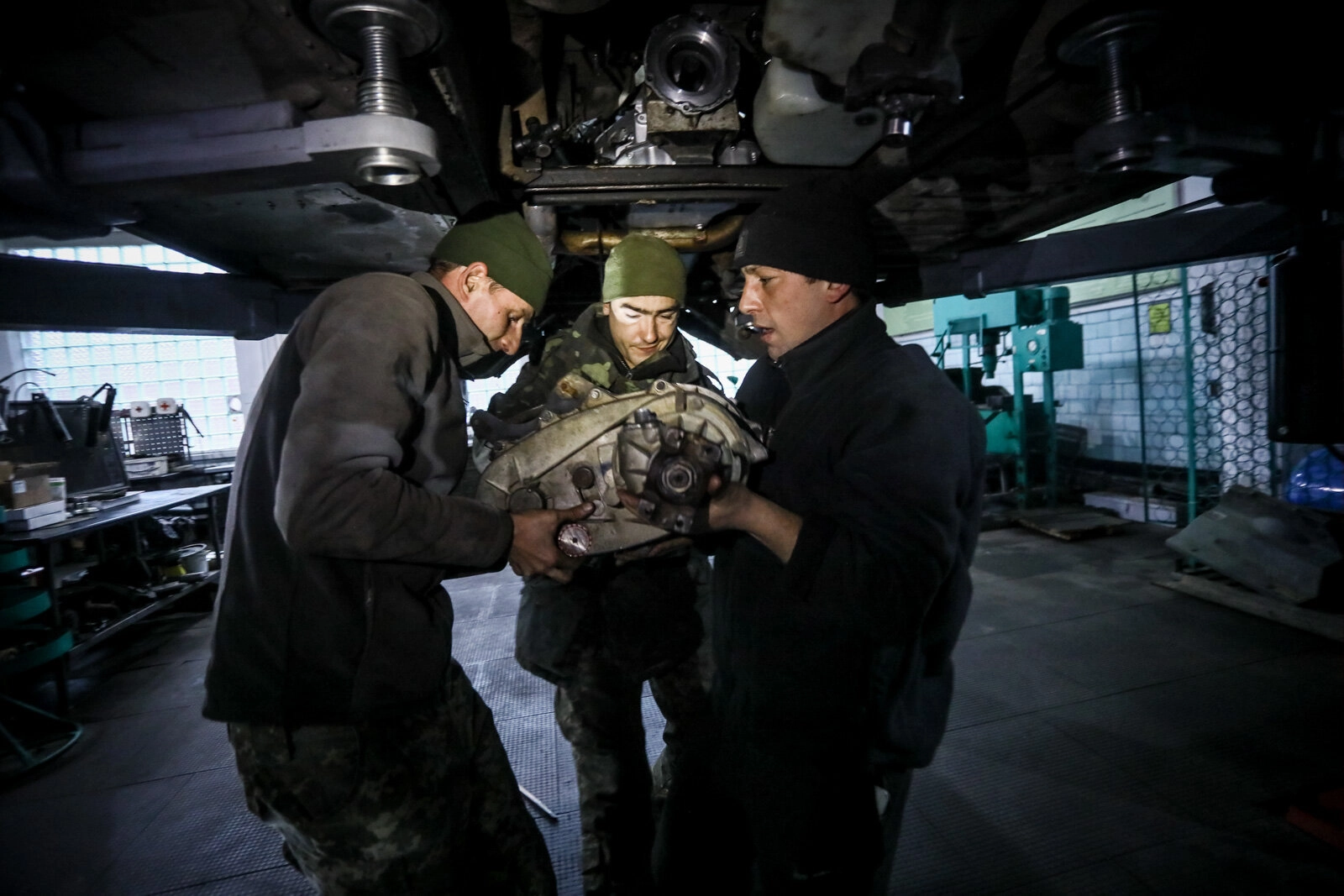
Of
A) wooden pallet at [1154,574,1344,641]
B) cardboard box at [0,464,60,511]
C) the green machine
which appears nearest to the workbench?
cardboard box at [0,464,60,511]

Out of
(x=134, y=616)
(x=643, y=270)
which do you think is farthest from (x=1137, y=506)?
(x=134, y=616)

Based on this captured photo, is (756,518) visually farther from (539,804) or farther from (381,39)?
(539,804)

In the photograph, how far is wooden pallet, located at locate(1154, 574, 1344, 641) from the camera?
3.44m

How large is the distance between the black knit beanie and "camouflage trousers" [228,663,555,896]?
1333 mm

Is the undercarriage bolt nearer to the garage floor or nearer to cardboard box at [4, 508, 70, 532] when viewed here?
the garage floor

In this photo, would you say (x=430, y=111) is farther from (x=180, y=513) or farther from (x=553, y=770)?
(x=180, y=513)

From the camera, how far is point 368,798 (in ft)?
4.21

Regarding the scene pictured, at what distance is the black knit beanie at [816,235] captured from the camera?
1367 mm

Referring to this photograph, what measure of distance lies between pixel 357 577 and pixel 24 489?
12.3 ft

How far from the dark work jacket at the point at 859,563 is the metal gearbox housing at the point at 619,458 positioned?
18 cm

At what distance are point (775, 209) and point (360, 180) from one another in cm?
92

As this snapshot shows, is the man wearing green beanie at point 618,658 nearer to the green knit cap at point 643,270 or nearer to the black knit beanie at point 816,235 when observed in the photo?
the green knit cap at point 643,270

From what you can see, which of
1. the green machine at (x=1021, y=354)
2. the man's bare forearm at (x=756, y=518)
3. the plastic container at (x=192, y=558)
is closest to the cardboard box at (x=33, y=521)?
the plastic container at (x=192, y=558)

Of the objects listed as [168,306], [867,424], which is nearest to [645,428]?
[867,424]
